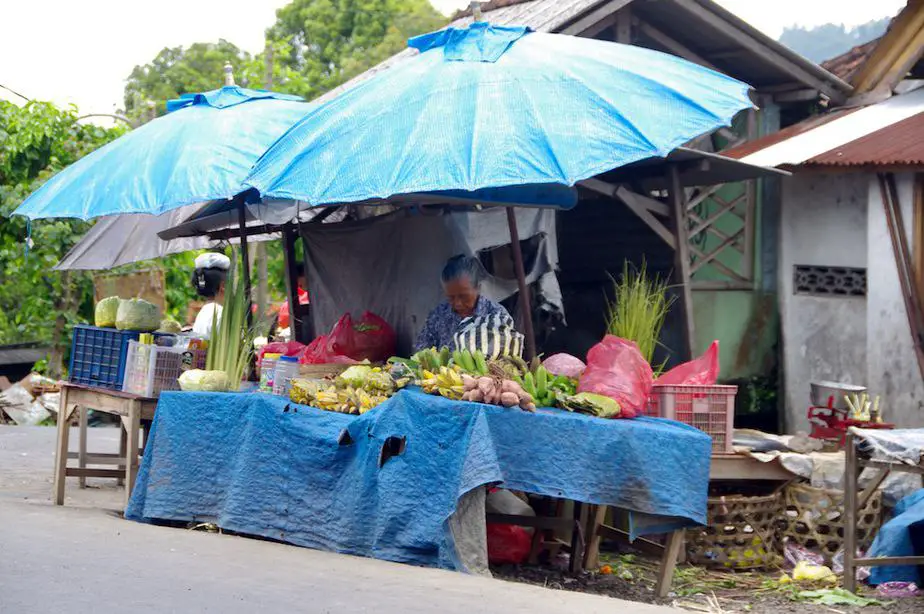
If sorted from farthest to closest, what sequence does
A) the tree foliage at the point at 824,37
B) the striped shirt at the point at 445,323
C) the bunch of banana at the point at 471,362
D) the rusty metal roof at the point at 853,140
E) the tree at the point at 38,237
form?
the tree foliage at the point at 824,37
the tree at the point at 38,237
the rusty metal roof at the point at 853,140
the striped shirt at the point at 445,323
the bunch of banana at the point at 471,362

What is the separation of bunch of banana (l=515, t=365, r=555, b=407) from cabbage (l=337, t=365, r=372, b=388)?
3.70 ft

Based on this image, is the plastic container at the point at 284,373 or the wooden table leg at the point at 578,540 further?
the plastic container at the point at 284,373

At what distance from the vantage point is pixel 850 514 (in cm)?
699

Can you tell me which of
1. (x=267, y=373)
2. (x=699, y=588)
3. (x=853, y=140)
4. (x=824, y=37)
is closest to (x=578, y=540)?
(x=699, y=588)

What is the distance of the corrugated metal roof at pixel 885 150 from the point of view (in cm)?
986

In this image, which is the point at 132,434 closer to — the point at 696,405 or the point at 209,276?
the point at 209,276

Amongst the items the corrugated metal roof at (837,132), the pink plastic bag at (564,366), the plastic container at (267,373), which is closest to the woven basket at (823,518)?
the pink plastic bag at (564,366)

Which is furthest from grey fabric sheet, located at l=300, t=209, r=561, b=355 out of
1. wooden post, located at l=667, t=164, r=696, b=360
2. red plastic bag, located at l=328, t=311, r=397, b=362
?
wooden post, located at l=667, t=164, r=696, b=360

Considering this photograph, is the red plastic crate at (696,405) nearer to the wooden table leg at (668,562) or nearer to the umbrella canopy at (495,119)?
the wooden table leg at (668,562)

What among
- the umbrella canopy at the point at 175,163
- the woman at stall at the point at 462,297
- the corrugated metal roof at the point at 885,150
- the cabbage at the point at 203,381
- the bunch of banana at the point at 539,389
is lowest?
the cabbage at the point at 203,381

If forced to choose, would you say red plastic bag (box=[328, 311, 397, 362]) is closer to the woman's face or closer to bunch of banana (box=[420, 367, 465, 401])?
the woman's face

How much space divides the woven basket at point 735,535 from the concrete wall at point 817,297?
3.08m

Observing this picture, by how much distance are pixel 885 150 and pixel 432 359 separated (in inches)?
197

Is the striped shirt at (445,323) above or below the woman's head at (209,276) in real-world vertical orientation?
below
